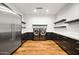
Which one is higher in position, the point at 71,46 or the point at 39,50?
the point at 71,46

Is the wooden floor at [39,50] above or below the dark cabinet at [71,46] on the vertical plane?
below

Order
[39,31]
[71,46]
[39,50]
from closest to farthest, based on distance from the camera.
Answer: [71,46] → [39,50] → [39,31]

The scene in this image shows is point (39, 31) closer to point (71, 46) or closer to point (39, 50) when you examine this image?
point (39, 50)

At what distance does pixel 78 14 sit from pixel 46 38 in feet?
9.37

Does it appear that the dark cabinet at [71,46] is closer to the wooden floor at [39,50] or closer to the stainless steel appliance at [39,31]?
the wooden floor at [39,50]

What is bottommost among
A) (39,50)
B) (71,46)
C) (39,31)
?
(39,50)

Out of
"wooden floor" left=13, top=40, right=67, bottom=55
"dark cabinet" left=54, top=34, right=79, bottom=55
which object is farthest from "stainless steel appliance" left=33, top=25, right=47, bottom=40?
"dark cabinet" left=54, top=34, right=79, bottom=55

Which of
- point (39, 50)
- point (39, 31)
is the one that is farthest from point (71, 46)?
point (39, 31)

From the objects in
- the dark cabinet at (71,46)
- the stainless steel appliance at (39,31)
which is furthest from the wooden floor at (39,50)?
the stainless steel appliance at (39,31)

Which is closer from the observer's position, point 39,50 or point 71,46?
point 71,46

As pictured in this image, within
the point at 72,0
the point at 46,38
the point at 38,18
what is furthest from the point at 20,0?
the point at 46,38
